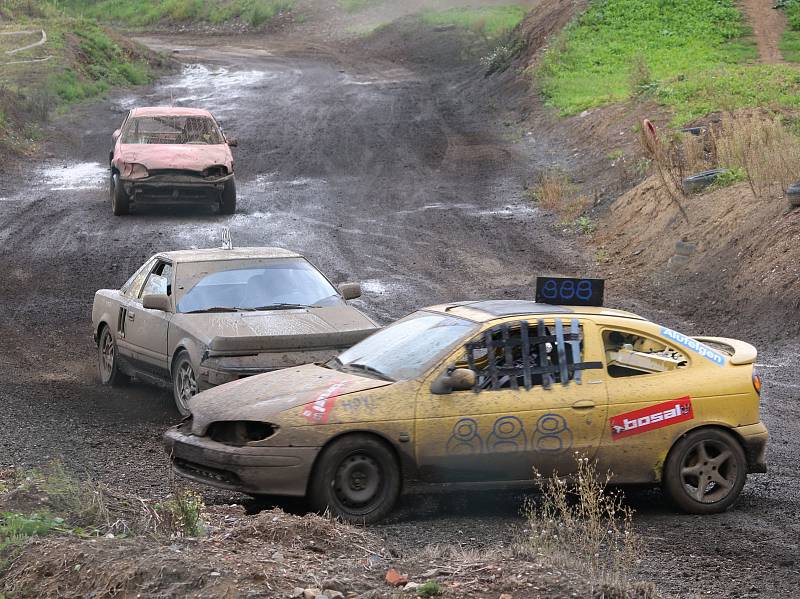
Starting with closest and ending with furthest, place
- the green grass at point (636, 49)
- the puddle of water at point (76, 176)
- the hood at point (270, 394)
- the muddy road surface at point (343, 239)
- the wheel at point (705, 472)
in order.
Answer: the hood at point (270, 394)
the muddy road surface at point (343, 239)
the wheel at point (705, 472)
the puddle of water at point (76, 176)
the green grass at point (636, 49)

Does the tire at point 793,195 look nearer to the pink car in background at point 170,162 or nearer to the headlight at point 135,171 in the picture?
the pink car in background at point 170,162

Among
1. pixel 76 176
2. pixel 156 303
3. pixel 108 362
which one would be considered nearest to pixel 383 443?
pixel 156 303

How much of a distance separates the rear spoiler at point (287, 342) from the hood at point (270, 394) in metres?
1.41

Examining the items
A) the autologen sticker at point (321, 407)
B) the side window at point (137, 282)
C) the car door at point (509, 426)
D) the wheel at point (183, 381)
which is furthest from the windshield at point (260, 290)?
the car door at point (509, 426)

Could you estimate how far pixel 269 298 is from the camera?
11.2 meters

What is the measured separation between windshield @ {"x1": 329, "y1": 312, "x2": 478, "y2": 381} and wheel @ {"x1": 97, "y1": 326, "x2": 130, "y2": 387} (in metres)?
3.98

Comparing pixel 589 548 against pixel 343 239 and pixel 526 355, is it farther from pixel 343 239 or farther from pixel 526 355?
pixel 343 239

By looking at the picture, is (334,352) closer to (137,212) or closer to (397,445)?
(397,445)

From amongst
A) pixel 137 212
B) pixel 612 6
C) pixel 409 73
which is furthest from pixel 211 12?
pixel 137 212

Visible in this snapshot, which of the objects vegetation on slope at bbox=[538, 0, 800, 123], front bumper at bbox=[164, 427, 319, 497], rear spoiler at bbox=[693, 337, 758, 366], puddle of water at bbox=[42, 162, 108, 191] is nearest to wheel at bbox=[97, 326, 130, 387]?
front bumper at bbox=[164, 427, 319, 497]

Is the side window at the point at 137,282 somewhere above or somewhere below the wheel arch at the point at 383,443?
above

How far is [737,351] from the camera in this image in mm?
8688

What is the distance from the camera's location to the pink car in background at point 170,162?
797 inches

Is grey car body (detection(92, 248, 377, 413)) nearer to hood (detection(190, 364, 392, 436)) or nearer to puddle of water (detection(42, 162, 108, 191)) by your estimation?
hood (detection(190, 364, 392, 436))
